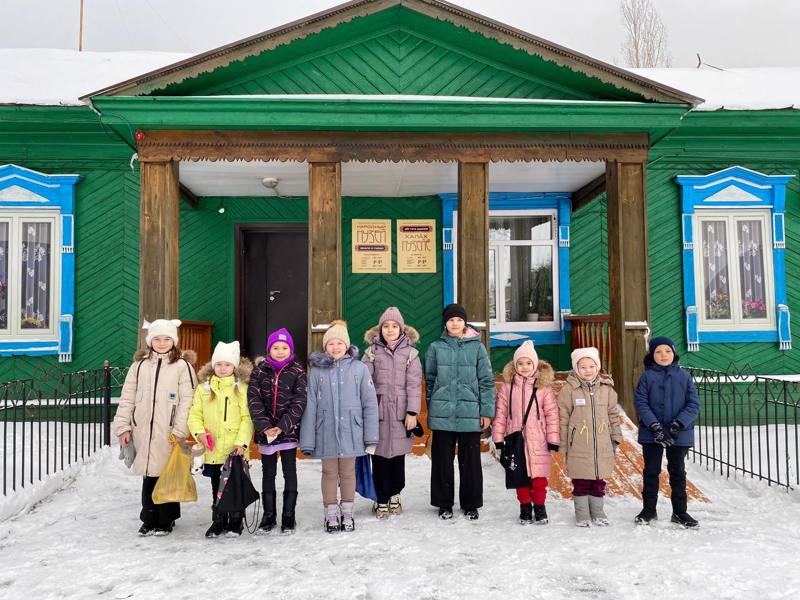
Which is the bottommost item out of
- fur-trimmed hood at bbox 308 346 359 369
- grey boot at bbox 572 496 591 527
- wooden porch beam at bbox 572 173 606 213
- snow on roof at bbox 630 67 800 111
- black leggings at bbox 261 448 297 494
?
grey boot at bbox 572 496 591 527

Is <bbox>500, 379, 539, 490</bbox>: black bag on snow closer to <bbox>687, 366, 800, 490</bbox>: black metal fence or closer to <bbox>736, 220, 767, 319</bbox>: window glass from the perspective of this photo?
<bbox>687, 366, 800, 490</bbox>: black metal fence

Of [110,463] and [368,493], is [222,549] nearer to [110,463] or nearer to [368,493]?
[368,493]

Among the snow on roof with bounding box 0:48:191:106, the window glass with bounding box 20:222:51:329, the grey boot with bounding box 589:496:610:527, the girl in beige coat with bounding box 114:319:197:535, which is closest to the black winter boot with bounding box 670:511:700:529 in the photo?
the grey boot with bounding box 589:496:610:527

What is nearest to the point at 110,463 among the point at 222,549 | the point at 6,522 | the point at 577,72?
the point at 6,522

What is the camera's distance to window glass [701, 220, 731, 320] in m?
8.98

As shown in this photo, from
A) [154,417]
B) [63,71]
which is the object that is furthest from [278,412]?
[63,71]

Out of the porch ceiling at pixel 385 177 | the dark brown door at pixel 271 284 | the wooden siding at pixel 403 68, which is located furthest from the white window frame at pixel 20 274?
the wooden siding at pixel 403 68

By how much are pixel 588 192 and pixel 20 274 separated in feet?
26.8

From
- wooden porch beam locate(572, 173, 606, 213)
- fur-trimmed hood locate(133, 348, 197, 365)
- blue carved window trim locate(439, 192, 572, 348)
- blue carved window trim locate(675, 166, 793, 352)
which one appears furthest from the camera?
blue carved window trim locate(439, 192, 572, 348)

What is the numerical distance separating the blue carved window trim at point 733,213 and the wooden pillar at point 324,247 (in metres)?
5.49

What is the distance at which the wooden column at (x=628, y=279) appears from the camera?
6457 millimetres

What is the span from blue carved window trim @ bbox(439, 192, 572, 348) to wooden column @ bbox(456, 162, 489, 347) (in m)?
2.73

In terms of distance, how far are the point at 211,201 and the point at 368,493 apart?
6.23m

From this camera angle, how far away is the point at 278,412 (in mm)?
4160
